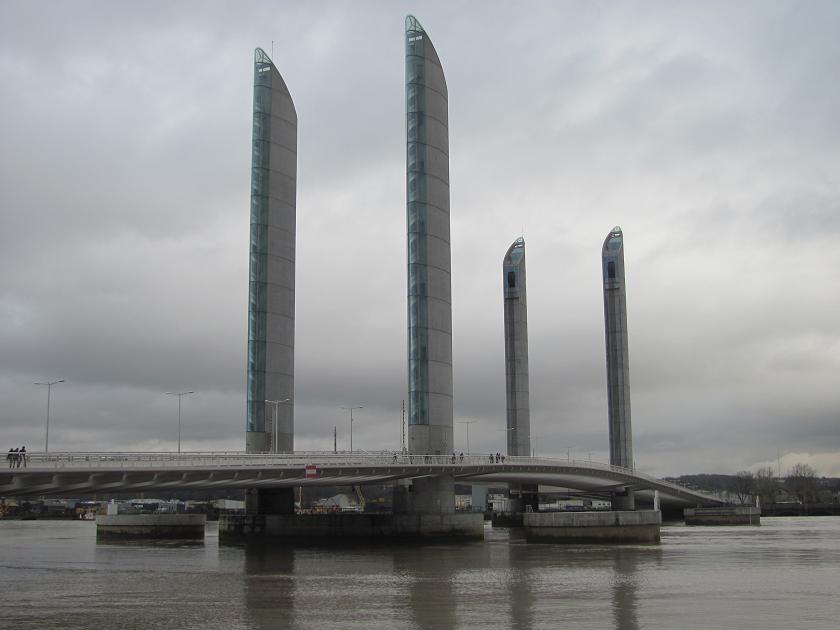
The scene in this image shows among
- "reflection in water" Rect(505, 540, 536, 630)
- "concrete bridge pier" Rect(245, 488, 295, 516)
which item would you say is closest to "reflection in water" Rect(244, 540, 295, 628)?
"reflection in water" Rect(505, 540, 536, 630)

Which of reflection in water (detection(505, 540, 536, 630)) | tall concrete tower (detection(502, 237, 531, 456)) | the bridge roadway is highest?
tall concrete tower (detection(502, 237, 531, 456))

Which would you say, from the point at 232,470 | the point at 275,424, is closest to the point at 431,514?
the point at 275,424

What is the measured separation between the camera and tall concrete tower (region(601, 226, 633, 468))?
435ft

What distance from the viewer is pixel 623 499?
115500mm

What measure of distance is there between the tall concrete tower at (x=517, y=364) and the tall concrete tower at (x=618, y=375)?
11111 mm

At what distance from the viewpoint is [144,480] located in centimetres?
5084

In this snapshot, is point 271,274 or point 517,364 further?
point 517,364

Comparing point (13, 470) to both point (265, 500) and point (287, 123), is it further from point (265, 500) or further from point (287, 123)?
point (287, 123)

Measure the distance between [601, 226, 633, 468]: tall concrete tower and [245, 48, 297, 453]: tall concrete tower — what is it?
55.5 metres

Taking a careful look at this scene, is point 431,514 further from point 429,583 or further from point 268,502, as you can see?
point 429,583

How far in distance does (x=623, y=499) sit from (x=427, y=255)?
154ft

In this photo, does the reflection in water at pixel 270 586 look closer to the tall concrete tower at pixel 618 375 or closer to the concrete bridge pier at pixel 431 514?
the concrete bridge pier at pixel 431 514

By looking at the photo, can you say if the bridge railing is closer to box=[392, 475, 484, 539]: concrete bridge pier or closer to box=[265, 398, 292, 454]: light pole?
box=[392, 475, 484, 539]: concrete bridge pier

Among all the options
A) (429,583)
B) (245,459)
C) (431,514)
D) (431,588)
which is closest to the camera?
(431,588)
